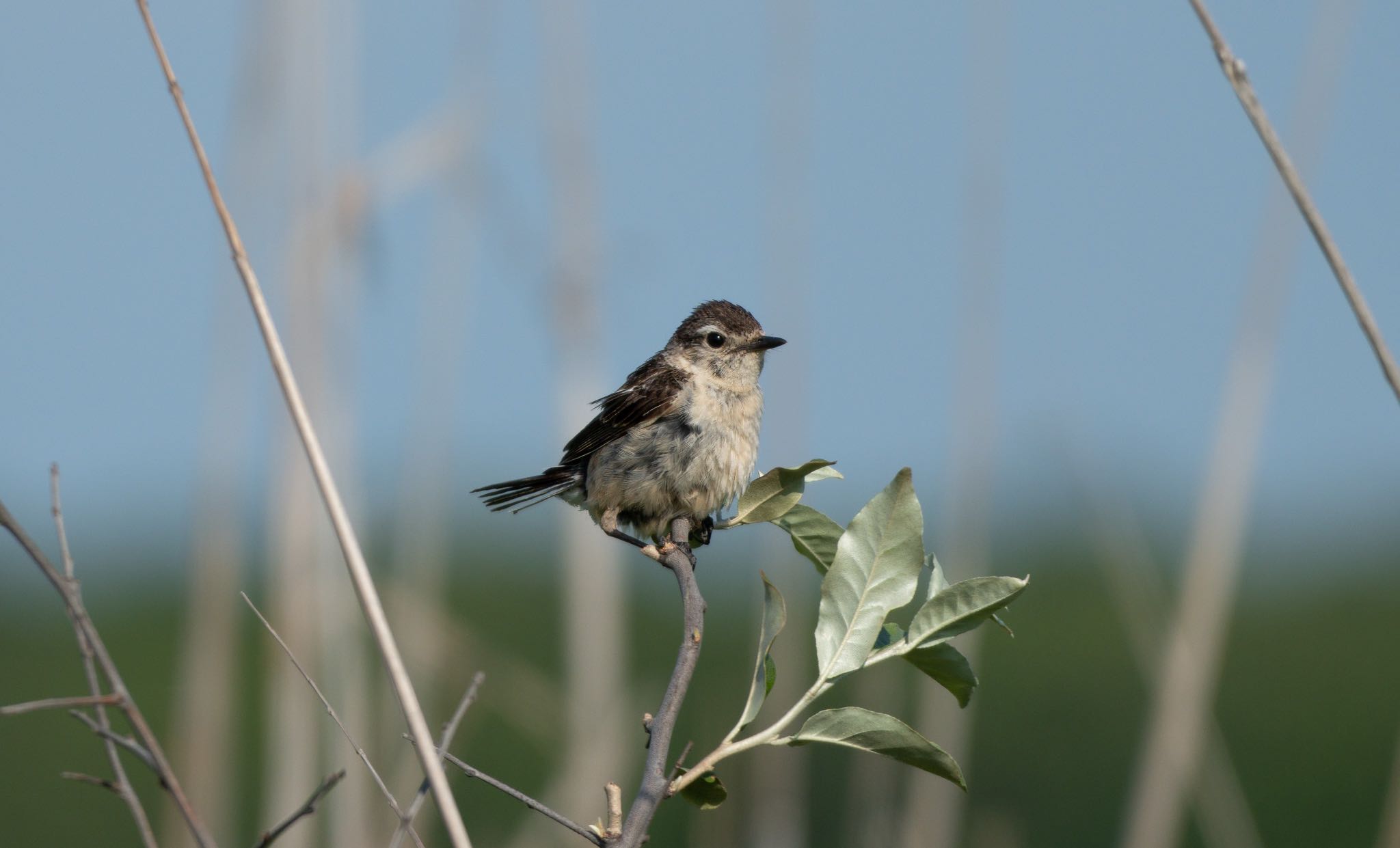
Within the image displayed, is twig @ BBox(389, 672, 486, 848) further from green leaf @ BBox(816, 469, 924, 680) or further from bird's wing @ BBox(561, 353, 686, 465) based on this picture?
bird's wing @ BBox(561, 353, 686, 465)

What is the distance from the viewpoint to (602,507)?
2.86 meters

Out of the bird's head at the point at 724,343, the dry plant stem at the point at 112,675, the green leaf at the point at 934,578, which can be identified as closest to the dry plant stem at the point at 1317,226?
the green leaf at the point at 934,578

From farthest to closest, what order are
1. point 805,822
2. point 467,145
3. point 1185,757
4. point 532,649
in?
point 532,649, point 805,822, point 467,145, point 1185,757

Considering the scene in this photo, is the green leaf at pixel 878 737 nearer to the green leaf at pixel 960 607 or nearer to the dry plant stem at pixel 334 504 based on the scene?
the green leaf at pixel 960 607

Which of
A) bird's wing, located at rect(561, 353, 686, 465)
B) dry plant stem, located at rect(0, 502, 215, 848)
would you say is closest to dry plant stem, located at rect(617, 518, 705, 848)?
dry plant stem, located at rect(0, 502, 215, 848)

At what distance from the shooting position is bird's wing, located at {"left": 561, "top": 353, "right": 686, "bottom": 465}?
2949 mm

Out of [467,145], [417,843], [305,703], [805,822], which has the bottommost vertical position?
[805,822]

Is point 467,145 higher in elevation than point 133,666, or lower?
higher

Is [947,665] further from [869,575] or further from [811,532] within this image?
[811,532]

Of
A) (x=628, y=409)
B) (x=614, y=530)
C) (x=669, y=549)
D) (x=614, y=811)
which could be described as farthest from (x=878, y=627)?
(x=628, y=409)

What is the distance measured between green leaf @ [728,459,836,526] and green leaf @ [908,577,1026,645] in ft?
0.83

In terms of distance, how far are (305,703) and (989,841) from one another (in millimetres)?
2209

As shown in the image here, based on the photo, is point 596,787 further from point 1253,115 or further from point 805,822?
point 1253,115

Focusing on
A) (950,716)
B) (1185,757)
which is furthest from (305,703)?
(1185,757)
